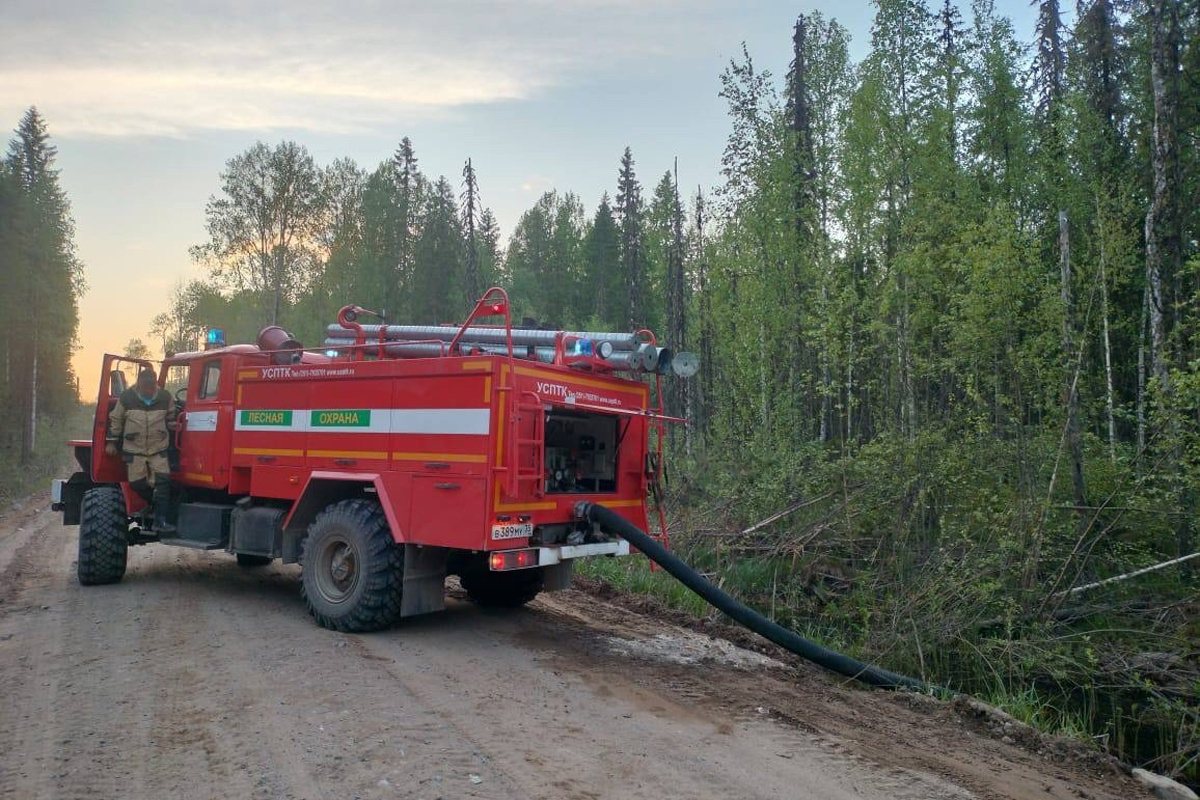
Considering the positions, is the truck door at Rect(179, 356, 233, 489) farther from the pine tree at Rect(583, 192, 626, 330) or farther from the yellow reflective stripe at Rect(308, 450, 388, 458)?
the pine tree at Rect(583, 192, 626, 330)

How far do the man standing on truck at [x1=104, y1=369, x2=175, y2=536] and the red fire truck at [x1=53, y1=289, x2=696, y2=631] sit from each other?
18 centimetres

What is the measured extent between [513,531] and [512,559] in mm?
232

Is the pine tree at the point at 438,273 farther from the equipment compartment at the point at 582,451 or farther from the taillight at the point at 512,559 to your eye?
the taillight at the point at 512,559

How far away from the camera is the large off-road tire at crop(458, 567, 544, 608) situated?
857cm

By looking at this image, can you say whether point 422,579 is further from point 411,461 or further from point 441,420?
point 441,420

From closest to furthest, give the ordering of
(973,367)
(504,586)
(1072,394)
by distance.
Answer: (504,586)
(1072,394)
(973,367)

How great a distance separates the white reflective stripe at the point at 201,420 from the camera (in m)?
9.16

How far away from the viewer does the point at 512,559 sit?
664 cm

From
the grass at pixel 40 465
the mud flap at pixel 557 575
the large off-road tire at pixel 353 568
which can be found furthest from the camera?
the grass at pixel 40 465

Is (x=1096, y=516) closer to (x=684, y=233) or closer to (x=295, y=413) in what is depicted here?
(x=295, y=413)

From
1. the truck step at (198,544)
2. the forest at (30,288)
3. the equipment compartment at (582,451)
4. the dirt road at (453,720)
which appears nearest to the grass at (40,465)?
the forest at (30,288)

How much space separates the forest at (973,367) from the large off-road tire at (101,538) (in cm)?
587

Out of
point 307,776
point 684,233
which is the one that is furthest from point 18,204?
point 307,776

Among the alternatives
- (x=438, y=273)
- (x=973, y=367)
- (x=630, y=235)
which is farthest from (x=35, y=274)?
(x=973, y=367)
